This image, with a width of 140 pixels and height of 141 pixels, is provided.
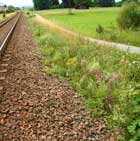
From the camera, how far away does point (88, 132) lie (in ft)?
21.2

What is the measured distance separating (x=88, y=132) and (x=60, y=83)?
374 cm

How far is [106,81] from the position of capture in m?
9.17

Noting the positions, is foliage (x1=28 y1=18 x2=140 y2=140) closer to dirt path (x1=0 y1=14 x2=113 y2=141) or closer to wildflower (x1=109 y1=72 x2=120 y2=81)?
wildflower (x1=109 y1=72 x2=120 y2=81)

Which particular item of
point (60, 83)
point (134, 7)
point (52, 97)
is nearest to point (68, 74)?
point (60, 83)

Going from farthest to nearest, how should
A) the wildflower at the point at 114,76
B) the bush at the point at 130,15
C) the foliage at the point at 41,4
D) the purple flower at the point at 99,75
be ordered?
the foliage at the point at 41,4 → the bush at the point at 130,15 → the purple flower at the point at 99,75 → the wildflower at the point at 114,76

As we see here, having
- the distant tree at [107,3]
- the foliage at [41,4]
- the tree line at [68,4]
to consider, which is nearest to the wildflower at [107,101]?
the tree line at [68,4]

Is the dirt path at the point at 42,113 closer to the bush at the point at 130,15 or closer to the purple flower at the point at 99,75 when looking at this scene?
the purple flower at the point at 99,75

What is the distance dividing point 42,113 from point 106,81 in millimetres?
2496

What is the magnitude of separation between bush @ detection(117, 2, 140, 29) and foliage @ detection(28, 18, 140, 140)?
9.48m

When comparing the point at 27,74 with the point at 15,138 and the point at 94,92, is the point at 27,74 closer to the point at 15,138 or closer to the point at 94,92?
the point at 94,92

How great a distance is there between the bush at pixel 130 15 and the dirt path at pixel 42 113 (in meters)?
14.6

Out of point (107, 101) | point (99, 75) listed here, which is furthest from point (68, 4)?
point (107, 101)

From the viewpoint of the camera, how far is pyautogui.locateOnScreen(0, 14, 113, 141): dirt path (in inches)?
248

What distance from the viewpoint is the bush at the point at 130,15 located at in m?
23.9
